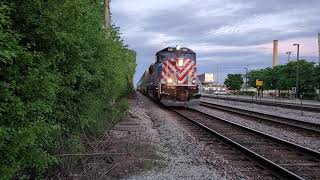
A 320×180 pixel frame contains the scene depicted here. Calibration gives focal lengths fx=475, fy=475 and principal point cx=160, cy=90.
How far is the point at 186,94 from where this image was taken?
96.7ft

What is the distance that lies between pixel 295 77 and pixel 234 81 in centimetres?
4306

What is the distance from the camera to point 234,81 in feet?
413

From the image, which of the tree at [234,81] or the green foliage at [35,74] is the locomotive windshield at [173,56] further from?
the tree at [234,81]

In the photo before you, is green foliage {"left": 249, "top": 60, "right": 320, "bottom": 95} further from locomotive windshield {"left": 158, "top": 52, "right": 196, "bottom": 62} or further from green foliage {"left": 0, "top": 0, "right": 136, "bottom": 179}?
green foliage {"left": 0, "top": 0, "right": 136, "bottom": 179}

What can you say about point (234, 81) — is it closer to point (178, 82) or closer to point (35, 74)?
point (178, 82)

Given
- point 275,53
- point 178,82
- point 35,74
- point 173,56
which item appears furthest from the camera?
point 275,53

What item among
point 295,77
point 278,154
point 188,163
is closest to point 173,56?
point 278,154

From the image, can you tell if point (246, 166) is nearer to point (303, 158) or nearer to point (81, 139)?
point (303, 158)

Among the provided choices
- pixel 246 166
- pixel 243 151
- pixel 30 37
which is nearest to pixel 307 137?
pixel 243 151

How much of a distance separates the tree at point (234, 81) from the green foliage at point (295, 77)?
24249 millimetres

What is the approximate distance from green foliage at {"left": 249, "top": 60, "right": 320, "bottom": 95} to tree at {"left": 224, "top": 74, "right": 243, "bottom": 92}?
2425cm

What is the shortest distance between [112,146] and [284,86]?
262 feet

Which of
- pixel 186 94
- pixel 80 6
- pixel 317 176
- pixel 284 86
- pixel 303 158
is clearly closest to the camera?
pixel 80 6

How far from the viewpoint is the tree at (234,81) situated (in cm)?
12556
